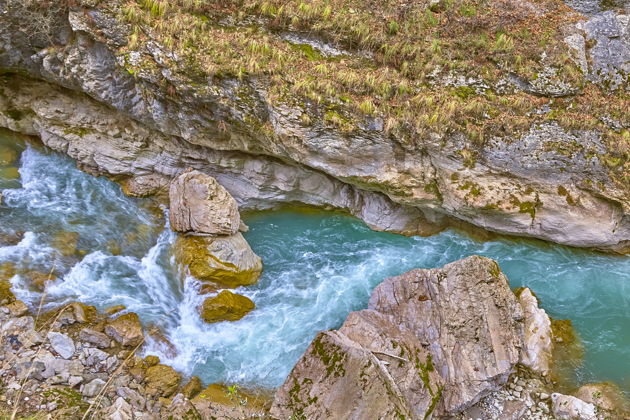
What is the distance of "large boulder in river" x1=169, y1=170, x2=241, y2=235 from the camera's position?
11656 mm

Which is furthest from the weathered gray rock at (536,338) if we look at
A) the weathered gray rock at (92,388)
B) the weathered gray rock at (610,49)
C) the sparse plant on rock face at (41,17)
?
the sparse plant on rock face at (41,17)

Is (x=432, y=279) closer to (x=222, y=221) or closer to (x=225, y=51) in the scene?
(x=222, y=221)

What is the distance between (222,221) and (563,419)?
9285 mm

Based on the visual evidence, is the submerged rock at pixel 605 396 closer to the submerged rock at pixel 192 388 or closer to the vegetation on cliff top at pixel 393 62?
the vegetation on cliff top at pixel 393 62

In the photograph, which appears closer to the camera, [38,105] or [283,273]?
[283,273]

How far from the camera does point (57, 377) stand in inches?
324

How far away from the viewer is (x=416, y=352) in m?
9.25

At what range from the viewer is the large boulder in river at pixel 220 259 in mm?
11055

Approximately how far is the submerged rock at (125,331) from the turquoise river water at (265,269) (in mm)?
425

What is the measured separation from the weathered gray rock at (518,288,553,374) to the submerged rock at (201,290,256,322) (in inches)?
270

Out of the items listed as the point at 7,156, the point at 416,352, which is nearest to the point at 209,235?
the point at 416,352

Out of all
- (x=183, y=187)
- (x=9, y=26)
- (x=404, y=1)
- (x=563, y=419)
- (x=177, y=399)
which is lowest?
(x=177, y=399)

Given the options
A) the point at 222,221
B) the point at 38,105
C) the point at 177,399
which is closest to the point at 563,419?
the point at 177,399

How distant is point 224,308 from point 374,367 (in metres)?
4.24
